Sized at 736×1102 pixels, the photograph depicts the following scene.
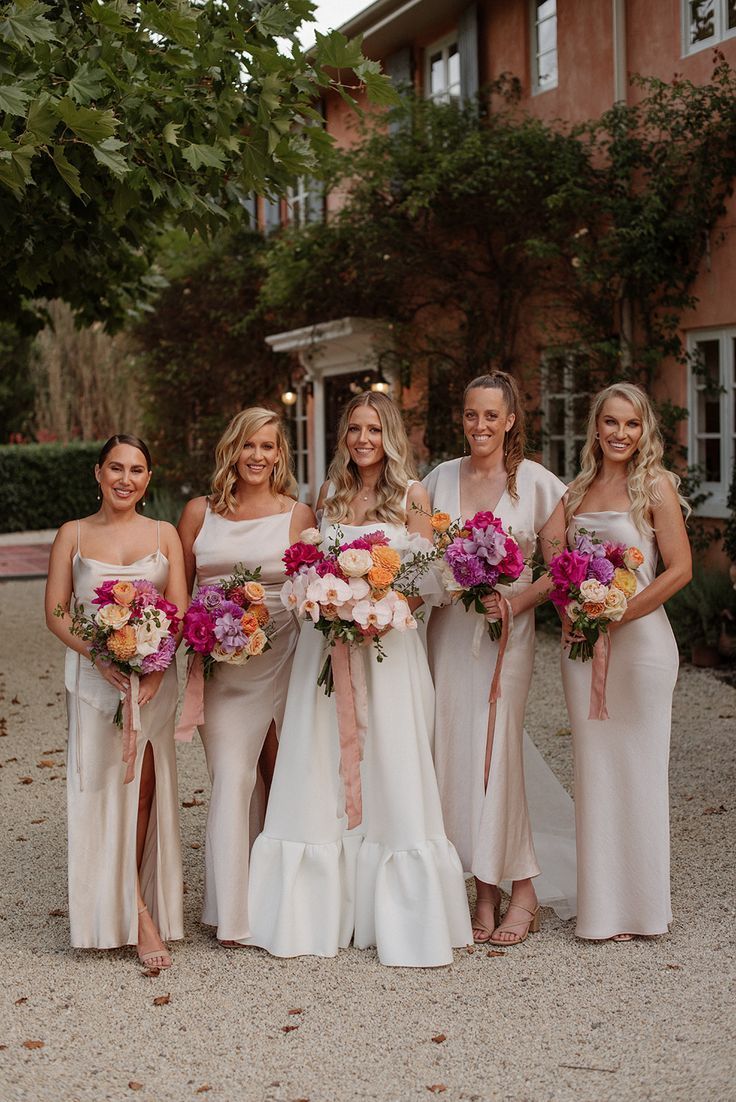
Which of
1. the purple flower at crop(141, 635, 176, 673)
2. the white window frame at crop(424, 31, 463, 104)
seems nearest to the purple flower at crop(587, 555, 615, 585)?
the purple flower at crop(141, 635, 176, 673)

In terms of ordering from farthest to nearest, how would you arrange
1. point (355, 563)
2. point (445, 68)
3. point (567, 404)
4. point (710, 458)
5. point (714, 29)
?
point (445, 68) < point (567, 404) < point (710, 458) < point (714, 29) < point (355, 563)

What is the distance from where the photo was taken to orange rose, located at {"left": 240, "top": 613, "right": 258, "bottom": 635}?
4281 mm

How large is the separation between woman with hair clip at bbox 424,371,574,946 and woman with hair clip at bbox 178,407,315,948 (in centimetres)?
64

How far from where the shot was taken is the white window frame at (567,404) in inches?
484

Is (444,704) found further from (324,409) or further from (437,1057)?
(324,409)

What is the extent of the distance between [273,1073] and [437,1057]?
510 millimetres

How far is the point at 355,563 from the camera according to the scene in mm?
4156

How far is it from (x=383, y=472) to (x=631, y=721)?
1.37m

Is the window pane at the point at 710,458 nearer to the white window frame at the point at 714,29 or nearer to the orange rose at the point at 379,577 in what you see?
the white window frame at the point at 714,29

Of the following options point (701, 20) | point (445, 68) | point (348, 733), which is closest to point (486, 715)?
point (348, 733)

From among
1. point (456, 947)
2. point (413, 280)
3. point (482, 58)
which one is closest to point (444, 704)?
point (456, 947)

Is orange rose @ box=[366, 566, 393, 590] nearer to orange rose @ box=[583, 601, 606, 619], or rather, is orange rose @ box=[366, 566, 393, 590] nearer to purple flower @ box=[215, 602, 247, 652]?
purple flower @ box=[215, 602, 247, 652]

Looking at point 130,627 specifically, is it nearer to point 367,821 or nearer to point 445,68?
point 367,821

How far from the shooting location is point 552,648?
11.5 meters
